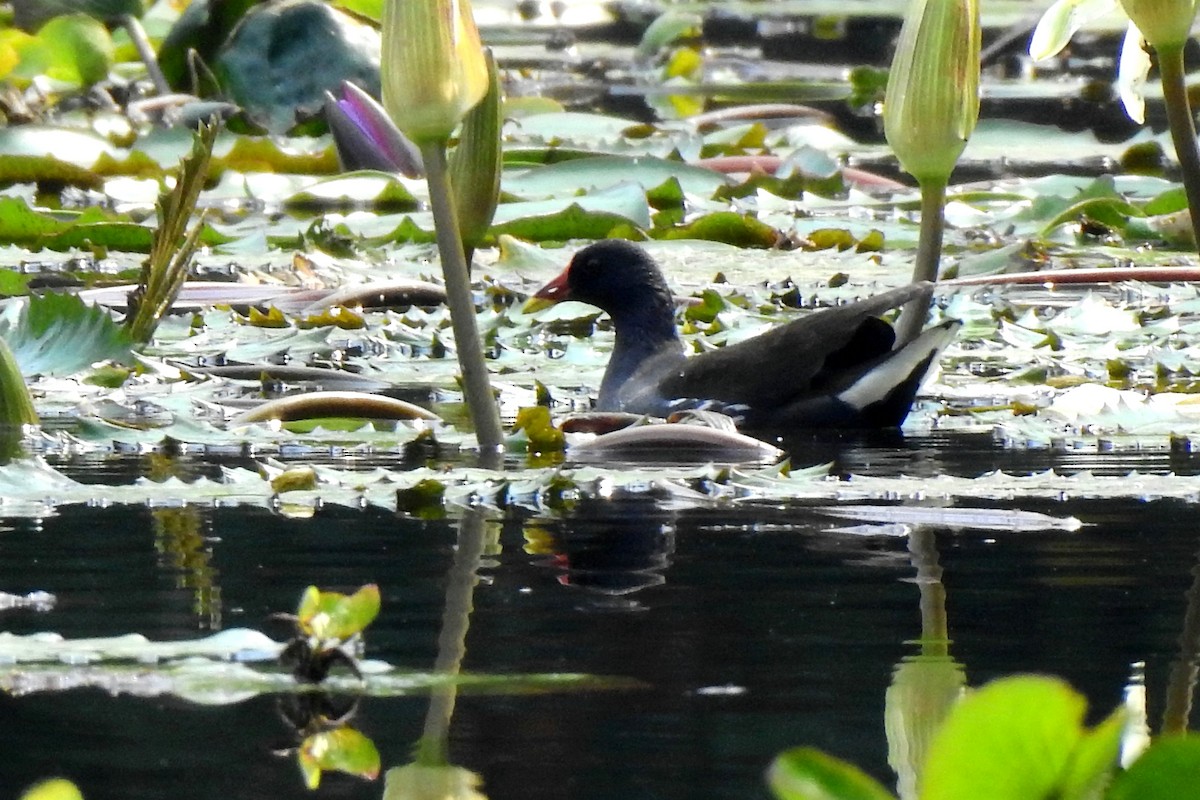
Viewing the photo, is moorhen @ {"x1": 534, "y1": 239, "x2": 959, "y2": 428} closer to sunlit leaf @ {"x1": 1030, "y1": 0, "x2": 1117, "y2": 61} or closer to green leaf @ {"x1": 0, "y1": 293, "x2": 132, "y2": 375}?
green leaf @ {"x1": 0, "y1": 293, "x2": 132, "y2": 375}

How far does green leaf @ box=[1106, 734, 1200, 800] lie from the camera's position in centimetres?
102

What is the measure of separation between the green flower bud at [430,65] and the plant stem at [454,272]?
0.06 m

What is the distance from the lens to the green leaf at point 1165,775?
3.35 feet

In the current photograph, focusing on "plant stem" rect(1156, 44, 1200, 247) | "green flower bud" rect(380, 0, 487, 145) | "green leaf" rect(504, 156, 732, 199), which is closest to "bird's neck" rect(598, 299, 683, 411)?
"green flower bud" rect(380, 0, 487, 145)

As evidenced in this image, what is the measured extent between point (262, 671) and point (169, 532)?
89 centimetres

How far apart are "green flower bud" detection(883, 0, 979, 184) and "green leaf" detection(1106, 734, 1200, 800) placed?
1.91 meters

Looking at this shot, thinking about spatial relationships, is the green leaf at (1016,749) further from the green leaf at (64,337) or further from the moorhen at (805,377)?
the green leaf at (64,337)

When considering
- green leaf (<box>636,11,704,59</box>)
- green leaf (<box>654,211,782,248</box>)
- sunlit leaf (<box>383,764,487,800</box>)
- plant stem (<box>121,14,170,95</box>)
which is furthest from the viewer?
green leaf (<box>636,11,704,59</box>)

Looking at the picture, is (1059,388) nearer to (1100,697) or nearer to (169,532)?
(169,532)

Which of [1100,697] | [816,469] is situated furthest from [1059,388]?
[1100,697]

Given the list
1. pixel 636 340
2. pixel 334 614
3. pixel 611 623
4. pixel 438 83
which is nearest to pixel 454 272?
pixel 438 83

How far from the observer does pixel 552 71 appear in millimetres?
12547

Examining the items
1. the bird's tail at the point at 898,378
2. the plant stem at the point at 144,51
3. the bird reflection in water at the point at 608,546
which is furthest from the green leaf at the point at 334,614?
the plant stem at the point at 144,51

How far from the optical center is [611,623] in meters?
2.13
